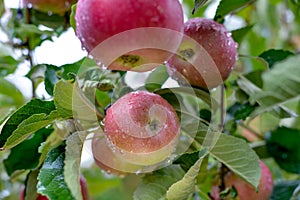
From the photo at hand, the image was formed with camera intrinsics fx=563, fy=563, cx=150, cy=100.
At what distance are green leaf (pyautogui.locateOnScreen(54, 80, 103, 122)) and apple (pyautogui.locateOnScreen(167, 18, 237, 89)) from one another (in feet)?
0.53

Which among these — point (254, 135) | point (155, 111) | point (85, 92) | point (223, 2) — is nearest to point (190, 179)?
point (155, 111)

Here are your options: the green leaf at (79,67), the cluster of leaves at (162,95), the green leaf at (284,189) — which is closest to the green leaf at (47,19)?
the cluster of leaves at (162,95)

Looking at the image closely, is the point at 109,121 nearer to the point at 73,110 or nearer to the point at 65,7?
the point at 73,110

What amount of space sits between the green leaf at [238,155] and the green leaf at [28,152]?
0.30m

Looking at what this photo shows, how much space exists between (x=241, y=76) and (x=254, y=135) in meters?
0.33

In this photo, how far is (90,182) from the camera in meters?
1.81

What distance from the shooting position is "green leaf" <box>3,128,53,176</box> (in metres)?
1.03

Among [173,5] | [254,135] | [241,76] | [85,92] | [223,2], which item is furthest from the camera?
[254,135]

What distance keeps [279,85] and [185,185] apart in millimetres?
329

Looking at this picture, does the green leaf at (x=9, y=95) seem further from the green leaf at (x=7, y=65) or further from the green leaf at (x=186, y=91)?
the green leaf at (x=186, y=91)

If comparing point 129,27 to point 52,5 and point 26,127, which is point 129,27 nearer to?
point 26,127

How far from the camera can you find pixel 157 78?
3.40 feet

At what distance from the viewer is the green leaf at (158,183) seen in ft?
2.93

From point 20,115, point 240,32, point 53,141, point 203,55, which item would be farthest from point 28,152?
point 240,32
